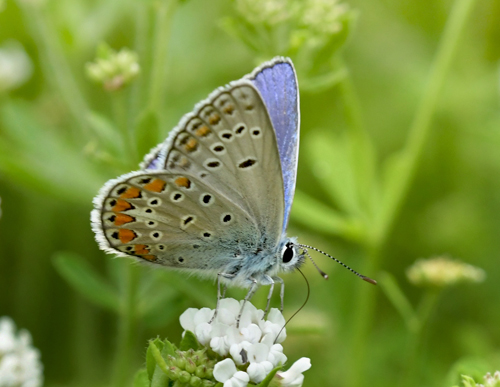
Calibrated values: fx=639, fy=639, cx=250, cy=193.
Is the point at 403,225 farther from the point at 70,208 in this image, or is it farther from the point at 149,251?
the point at 149,251

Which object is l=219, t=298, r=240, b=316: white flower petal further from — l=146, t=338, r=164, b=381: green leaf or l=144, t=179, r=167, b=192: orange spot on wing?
l=144, t=179, r=167, b=192: orange spot on wing

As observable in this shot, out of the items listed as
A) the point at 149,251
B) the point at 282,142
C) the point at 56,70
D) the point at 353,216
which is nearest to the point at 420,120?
the point at 353,216

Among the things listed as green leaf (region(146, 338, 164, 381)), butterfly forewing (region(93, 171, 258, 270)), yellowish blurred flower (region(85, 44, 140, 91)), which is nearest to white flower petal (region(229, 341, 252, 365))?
green leaf (region(146, 338, 164, 381))

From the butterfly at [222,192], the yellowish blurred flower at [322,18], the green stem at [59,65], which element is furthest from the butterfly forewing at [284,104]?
the green stem at [59,65]

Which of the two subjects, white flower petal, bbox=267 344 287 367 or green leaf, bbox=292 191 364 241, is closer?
white flower petal, bbox=267 344 287 367

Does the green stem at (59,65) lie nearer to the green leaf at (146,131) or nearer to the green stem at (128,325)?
the green leaf at (146,131)

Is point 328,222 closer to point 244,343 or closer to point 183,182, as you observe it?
point 183,182

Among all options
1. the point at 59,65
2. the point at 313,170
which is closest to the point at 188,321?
the point at 59,65
